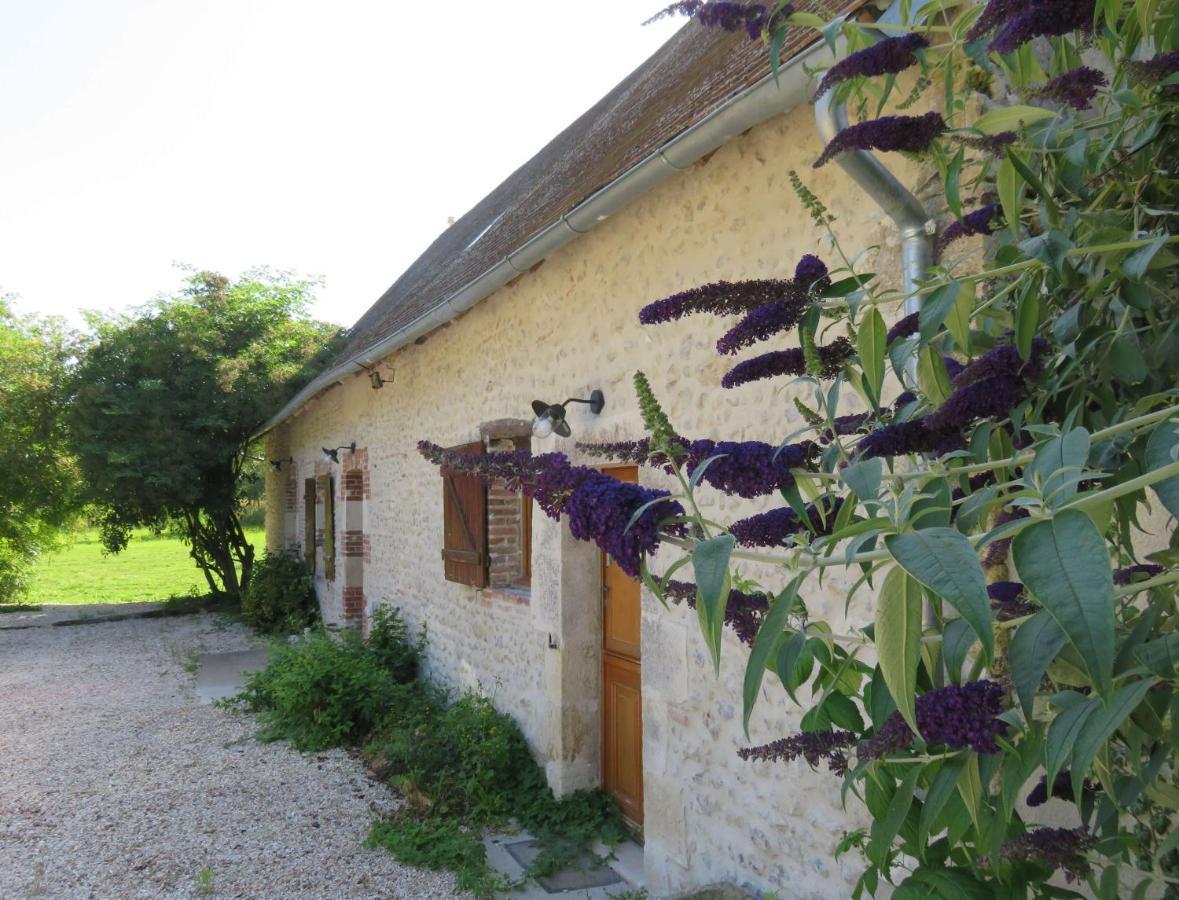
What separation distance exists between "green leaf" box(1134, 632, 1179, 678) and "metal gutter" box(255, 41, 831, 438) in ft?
3.31

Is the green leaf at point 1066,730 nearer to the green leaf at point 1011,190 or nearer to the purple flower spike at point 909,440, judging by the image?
the purple flower spike at point 909,440

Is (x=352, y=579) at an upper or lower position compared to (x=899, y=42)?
lower

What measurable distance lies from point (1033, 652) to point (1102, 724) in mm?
94

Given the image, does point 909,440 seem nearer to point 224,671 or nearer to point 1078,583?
point 1078,583

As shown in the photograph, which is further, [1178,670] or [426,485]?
[426,485]

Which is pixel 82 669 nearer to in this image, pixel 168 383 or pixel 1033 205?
pixel 168 383

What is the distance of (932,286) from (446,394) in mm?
5911

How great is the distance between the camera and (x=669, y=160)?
10.8 ft

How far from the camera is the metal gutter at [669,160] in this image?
268 cm

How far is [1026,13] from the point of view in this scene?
3.54 feet

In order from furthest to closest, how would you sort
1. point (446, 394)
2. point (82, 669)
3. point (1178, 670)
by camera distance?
1. point (82, 669)
2. point (446, 394)
3. point (1178, 670)

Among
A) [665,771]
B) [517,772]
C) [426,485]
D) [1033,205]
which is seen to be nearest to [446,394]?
[426,485]

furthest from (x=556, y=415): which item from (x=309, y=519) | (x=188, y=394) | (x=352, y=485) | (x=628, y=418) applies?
(x=188, y=394)

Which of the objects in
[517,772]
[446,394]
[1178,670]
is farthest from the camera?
[446,394]
